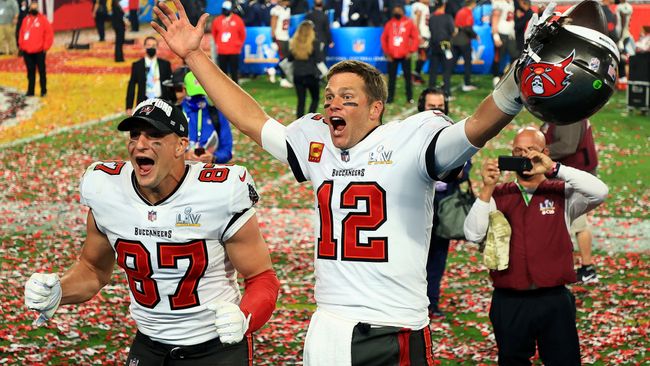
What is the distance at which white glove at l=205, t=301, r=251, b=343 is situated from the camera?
16.3ft

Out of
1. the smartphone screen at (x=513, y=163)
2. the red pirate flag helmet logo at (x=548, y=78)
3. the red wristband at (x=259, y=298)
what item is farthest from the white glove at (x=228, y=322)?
the smartphone screen at (x=513, y=163)

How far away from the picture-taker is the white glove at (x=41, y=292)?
559 cm

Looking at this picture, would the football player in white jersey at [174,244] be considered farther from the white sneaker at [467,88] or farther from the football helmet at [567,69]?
the white sneaker at [467,88]

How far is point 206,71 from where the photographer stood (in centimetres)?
602

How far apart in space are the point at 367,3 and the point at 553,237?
22566 millimetres

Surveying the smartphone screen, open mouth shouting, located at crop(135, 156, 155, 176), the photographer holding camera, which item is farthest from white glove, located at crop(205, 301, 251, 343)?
the photographer holding camera

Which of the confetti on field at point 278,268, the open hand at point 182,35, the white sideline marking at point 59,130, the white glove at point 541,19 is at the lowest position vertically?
the confetti on field at point 278,268

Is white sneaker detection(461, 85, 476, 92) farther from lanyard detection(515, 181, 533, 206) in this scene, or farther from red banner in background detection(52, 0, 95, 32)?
lanyard detection(515, 181, 533, 206)

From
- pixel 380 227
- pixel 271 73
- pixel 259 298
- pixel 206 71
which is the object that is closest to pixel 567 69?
pixel 380 227

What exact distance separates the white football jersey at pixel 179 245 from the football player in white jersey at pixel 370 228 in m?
0.54

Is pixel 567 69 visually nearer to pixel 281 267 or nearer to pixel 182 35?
pixel 182 35

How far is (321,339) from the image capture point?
5.50m

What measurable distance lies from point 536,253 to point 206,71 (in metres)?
2.69

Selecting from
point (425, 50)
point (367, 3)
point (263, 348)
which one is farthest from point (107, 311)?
point (367, 3)
